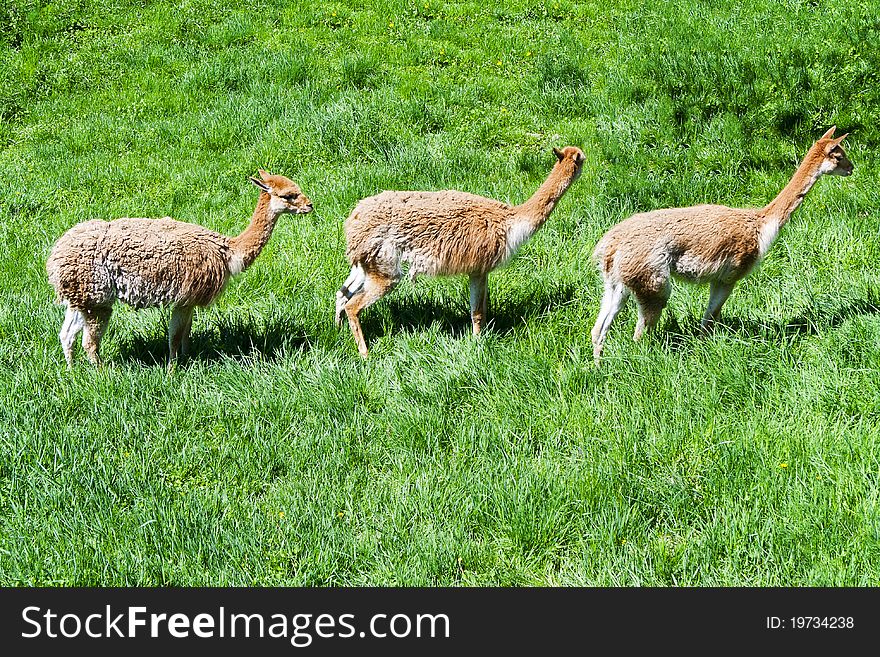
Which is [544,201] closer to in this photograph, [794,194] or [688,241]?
[688,241]

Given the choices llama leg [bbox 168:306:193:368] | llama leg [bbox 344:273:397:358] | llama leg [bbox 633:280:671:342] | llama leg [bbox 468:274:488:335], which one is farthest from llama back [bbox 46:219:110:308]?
llama leg [bbox 633:280:671:342]

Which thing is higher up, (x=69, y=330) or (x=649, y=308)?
(x=649, y=308)

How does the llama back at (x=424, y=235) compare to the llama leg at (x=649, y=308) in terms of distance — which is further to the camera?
the llama back at (x=424, y=235)

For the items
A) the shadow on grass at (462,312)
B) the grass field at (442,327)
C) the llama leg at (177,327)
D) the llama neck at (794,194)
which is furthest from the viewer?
the shadow on grass at (462,312)

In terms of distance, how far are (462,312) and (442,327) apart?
0.32 metres

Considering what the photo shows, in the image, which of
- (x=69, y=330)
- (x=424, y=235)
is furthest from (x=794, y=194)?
(x=69, y=330)

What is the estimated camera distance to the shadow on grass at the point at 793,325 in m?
5.46

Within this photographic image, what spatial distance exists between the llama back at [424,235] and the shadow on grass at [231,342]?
28.9 inches

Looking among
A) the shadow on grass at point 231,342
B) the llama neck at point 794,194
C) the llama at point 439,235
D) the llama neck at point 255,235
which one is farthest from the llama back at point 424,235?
the llama neck at point 794,194

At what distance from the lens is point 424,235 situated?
6.00m

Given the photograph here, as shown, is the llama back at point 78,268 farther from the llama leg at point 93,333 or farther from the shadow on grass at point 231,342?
the shadow on grass at point 231,342

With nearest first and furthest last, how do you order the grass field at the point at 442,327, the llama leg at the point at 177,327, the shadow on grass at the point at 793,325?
the grass field at the point at 442,327
the shadow on grass at the point at 793,325
the llama leg at the point at 177,327

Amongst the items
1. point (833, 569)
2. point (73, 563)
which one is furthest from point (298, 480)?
point (833, 569)

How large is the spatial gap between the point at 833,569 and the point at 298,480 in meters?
2.43
